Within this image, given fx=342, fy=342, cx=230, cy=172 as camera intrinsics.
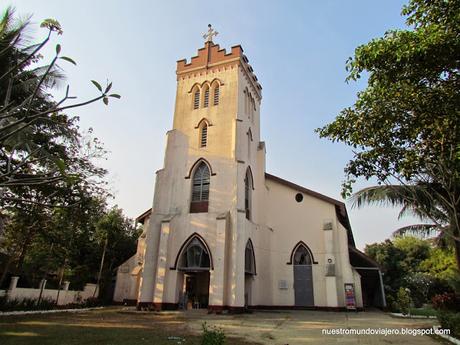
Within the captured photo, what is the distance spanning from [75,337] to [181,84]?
17.4 metres

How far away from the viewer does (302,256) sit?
68.7ft

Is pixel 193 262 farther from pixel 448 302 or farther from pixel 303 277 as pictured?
pixel 448 302

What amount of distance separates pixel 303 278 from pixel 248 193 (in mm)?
6033

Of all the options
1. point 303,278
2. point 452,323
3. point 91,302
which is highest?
point 303,278

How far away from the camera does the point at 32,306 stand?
16906 millimetres

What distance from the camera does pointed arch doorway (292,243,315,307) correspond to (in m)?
20.0

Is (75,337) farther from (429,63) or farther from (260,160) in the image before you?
(260,160)

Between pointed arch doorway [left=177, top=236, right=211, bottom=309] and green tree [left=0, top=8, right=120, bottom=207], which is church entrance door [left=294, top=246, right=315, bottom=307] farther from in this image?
green tree [left=0, top=8, right=120, bottom=207]

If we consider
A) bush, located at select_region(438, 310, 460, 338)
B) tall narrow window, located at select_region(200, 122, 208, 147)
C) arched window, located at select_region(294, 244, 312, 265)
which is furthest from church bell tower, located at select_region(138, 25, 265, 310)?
bush, located at select_region(438, 310, 460, 338)

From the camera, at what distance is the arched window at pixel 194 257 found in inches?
704

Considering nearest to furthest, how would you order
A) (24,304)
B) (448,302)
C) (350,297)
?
(448,302), (24,304), (350,297)

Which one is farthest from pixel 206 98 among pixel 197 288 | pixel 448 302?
pixel 448 302

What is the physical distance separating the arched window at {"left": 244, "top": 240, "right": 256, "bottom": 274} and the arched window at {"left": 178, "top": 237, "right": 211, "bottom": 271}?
216 centimetres

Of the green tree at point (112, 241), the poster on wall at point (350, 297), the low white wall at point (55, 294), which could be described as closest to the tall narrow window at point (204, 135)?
the green tree at point (112, 241)
